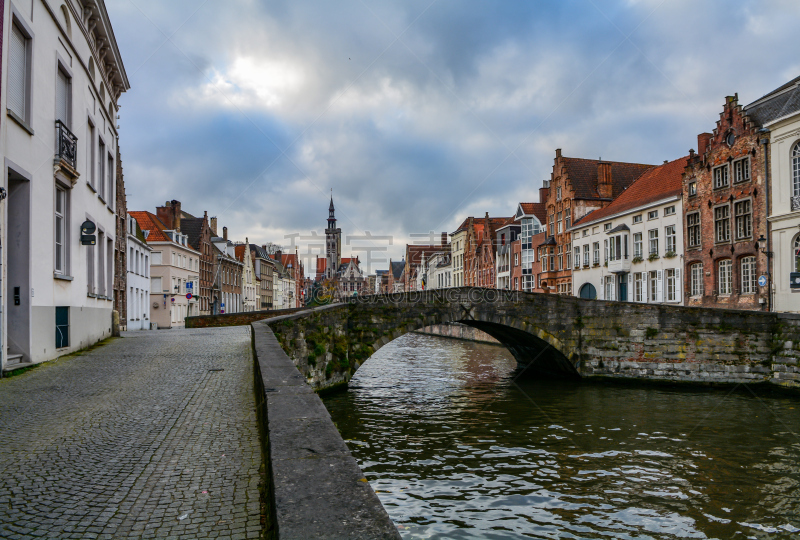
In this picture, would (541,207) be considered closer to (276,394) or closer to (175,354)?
(175,354)

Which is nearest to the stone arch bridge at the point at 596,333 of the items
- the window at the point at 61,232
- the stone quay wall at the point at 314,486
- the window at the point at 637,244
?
the window at the point at 61,232

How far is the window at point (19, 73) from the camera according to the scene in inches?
398

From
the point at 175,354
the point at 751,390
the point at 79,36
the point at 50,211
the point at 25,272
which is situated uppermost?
the point at 79,36

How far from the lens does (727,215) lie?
27.6 metres

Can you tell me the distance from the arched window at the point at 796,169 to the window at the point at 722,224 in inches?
152

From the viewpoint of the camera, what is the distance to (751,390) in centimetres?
2094

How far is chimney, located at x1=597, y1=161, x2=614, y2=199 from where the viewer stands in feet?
139

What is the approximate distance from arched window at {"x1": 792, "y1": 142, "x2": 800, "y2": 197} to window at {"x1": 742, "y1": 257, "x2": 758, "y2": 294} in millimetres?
3527

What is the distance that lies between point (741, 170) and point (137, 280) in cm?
3391

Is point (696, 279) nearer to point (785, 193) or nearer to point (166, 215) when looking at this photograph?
point (785, 193)

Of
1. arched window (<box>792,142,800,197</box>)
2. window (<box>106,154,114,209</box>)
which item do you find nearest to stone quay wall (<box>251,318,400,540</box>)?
window (<box>106,154,114,209</box>)

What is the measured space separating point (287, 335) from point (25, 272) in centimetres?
675

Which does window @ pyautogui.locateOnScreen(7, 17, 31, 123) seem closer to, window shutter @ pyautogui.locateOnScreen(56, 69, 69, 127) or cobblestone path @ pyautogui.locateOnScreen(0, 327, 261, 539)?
window shutter @ pyautogui.locateOnScreen(56, 69, 69, 127)

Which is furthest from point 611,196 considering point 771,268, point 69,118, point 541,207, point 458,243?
point 69,118
